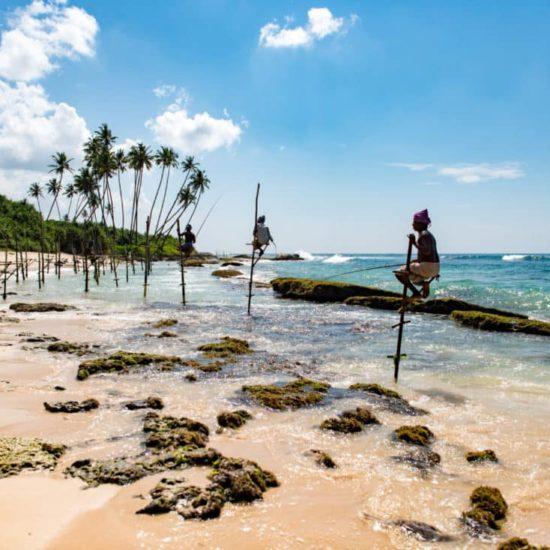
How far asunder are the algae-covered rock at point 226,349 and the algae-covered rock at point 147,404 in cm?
421

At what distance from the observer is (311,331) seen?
16.3 metres

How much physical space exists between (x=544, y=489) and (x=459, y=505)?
1192 mm

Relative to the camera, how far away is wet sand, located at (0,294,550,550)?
386cm

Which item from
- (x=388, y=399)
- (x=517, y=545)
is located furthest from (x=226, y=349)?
(x=517, y=545)

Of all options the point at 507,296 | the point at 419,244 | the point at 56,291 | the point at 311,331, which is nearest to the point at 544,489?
the point at 419,244

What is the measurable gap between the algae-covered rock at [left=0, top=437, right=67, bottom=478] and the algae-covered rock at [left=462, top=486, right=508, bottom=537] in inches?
174

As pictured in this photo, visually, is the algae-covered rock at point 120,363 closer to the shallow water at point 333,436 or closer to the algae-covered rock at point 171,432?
the shallow water at point 333,436

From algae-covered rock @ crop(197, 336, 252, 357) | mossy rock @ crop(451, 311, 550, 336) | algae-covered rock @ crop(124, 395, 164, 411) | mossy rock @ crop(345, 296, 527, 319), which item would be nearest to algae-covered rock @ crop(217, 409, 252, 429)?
algae-covered rock @ crop(124, 395, 164, 411)

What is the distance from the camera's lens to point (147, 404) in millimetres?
7258

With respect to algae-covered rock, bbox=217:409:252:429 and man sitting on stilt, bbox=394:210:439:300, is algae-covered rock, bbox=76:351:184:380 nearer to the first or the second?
algae-covered rock, bbox=217:409:252:429

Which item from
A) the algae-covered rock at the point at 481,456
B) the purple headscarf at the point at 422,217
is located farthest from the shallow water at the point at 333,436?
the purple headscarf at the point at 422,217

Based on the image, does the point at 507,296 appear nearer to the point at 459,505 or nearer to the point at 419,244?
the point at 419,244

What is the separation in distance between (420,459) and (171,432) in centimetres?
328

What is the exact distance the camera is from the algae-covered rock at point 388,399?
25.4ft
